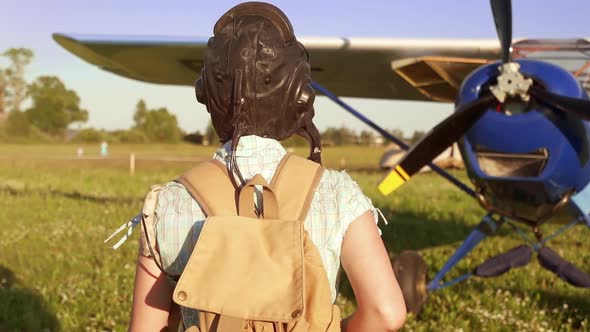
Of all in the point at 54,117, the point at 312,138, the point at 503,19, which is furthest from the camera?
the point at 54,117

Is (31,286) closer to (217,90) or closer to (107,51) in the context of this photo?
(107,51)

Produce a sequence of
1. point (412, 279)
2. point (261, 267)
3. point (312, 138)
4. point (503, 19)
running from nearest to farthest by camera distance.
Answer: point (261, 267)
point (312, 138)
point (503, 19)
point (412, 279)

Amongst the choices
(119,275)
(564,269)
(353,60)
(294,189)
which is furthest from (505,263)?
(294,189)

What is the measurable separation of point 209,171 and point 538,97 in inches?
A: 134

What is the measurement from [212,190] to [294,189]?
0.56 feet

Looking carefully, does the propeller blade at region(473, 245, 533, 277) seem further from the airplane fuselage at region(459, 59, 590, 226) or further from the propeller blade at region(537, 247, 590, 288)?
the airplane fuselage at region(459, 59, 590, 226)

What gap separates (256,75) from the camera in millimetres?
1463

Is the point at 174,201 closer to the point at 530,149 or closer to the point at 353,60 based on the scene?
the point at 530,149

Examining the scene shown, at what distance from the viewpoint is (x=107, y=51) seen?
828cm

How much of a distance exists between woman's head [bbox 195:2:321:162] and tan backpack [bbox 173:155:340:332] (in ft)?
0.48

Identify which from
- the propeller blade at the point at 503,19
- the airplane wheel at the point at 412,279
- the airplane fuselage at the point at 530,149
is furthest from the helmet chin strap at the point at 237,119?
the airplane wheel at the point at 412,279

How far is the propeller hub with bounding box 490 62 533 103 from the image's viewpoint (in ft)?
14.5

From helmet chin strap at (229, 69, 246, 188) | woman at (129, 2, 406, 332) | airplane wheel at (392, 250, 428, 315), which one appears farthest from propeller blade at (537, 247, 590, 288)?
helmet chin strap at (229, 69, 246, 188)

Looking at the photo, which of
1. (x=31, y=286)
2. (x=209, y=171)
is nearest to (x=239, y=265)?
(x=209, y=171)
